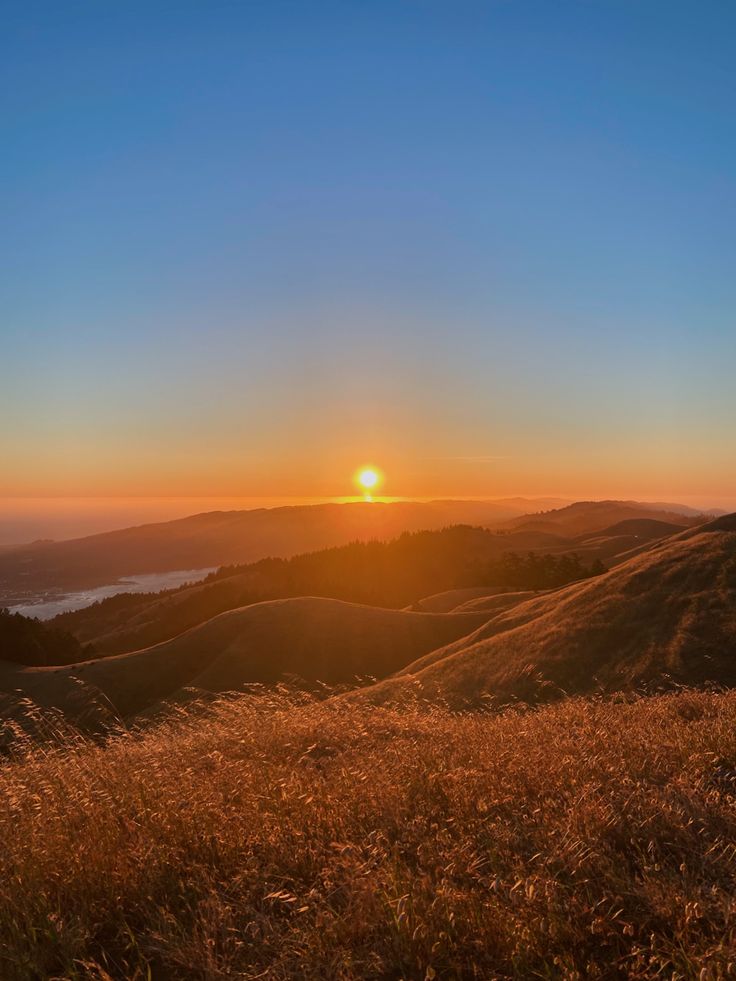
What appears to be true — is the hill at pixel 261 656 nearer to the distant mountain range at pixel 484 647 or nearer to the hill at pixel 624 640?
the distant mountain range at pixel 484 647

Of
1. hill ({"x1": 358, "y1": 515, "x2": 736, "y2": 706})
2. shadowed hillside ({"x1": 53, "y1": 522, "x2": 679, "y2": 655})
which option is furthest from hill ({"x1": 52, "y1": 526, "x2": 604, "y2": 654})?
hill ({"x1": 358, "y1": 515, "x2": 736, "y2": 706})

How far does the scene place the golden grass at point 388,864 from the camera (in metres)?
3.30

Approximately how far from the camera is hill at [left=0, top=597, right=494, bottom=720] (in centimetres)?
4488

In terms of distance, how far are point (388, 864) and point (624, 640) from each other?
79.5ft

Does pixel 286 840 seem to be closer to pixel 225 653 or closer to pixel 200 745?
pixel 200 745

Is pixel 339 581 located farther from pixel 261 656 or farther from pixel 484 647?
pixel 484 647

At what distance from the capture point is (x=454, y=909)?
3.52 metres

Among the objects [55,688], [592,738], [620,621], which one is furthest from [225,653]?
[592,738]

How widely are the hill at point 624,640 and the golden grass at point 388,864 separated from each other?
52.1 ft

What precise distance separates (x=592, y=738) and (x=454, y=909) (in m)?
3.82

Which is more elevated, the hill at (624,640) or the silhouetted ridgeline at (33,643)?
the hill at (624,640)

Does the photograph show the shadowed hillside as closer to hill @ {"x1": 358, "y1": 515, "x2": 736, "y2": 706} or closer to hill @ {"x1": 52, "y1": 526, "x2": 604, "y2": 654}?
hill @ {"x1": 52, "y1": 526, "x2": 604, "y2": 654}

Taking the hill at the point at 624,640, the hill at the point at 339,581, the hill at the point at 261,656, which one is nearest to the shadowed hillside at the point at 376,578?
the hill at the point at 339,581

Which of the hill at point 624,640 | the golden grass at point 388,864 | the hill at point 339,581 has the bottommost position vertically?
the hill at point 339,581
